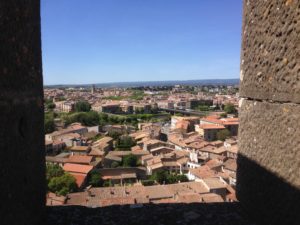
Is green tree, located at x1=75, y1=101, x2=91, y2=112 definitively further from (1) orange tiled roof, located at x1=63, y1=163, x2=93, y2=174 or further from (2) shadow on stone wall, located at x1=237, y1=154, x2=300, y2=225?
(2) shadow on stone wall, located at x1=237, y1=154, x2=300, y2=225

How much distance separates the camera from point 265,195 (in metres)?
2.30

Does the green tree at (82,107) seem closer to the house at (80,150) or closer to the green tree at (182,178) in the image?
the house at (80,150)

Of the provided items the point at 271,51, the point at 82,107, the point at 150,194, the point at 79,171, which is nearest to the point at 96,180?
the point at 79,171

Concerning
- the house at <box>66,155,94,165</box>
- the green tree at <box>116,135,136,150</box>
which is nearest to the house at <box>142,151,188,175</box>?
the house at <box>66,155,94,165</box>

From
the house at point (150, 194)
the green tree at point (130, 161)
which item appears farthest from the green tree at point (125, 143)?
the house at point (150, 194)

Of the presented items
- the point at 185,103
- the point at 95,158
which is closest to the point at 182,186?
the point at 95,158

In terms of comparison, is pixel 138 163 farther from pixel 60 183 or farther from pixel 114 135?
pixel 114 135

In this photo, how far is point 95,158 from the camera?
3756cm

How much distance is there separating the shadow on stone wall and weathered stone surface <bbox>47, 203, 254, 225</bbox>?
0.13 m

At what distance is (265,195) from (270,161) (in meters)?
0.26

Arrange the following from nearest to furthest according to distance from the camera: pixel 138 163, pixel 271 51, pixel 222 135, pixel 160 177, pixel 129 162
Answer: pixel 271 51 → pixel 160 177 → pixel 129 162 → pixel 138 163 → pixel 222 135

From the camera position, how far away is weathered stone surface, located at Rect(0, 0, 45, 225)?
1.79 meters

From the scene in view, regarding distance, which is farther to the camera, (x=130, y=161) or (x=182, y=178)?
(x=130, y=161)

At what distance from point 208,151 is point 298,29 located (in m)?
39.4
